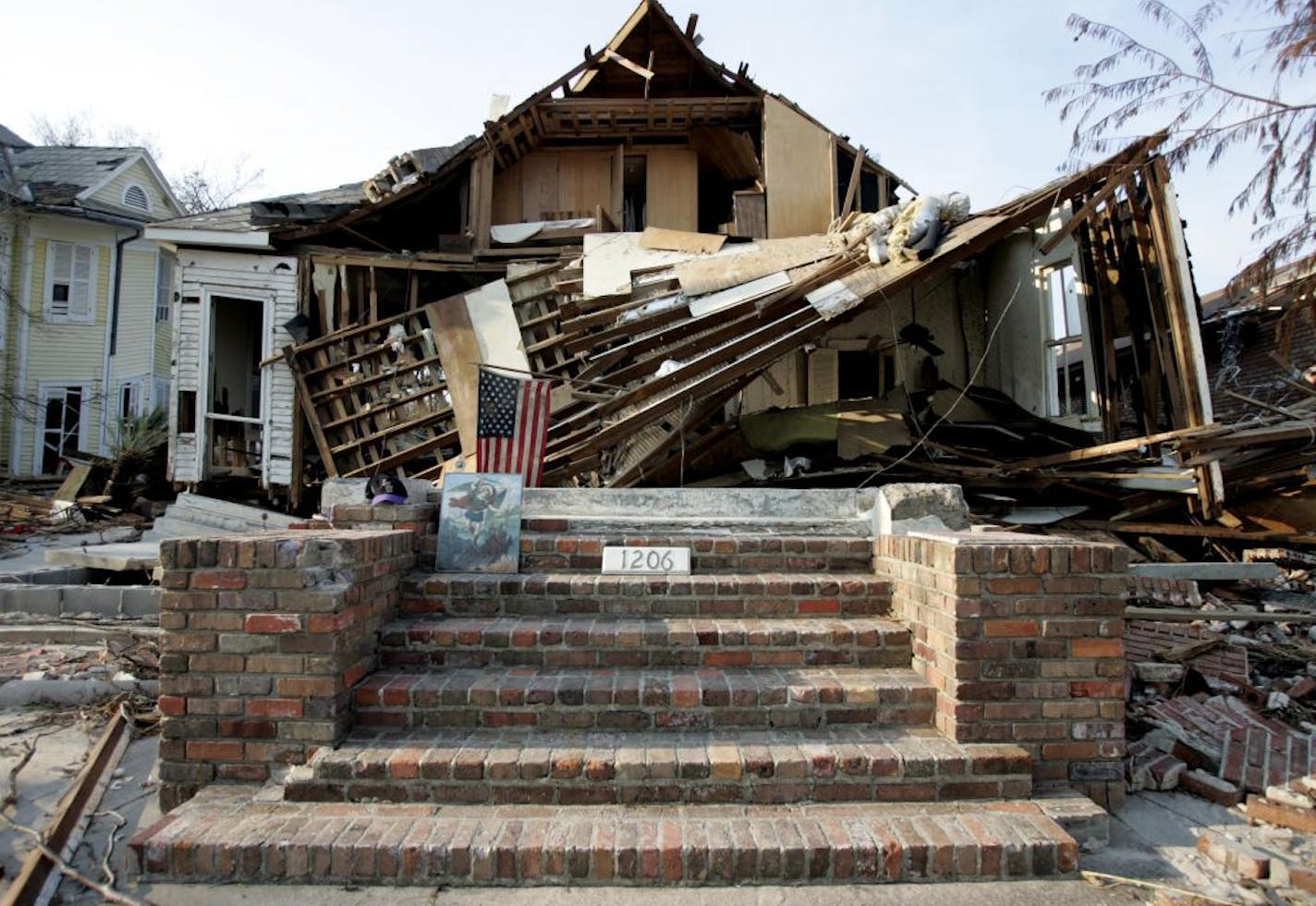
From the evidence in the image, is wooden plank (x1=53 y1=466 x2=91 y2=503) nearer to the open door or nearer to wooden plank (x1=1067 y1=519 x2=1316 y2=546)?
the open door

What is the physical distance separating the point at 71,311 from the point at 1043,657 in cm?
2077

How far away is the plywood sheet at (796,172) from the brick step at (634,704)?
8.03m

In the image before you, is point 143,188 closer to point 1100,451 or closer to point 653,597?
point 653,597

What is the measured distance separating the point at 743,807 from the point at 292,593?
75.8 inches

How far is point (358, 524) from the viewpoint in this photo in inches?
150

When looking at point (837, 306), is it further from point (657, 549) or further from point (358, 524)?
point (358, 524)

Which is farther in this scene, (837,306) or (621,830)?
(837,306)

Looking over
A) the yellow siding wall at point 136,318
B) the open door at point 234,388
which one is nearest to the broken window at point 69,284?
the yellow siding wall at point 136,318

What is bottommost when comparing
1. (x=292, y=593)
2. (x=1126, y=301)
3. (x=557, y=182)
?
(x=292, y=593)

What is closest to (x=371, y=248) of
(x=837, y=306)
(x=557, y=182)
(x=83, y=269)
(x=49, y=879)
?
(x=557, y=182)

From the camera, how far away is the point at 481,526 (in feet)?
12.6

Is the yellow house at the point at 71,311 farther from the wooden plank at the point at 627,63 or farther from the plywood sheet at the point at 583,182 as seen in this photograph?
the wooden plank at the point at 627,63

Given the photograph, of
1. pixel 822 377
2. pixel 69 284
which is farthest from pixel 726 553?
pixel 69 284

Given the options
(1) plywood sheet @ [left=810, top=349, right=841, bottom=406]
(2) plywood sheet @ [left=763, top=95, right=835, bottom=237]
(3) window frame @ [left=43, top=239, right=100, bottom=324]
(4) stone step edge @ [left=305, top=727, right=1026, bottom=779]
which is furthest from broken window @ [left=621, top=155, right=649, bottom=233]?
(3) window frame @ [left=43, top=239, right=100, bottom=324]
